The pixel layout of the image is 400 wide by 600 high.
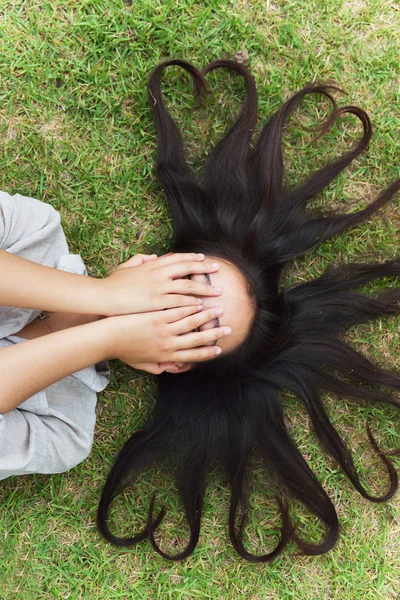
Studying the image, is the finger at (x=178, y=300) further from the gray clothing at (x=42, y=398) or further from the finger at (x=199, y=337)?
the gray clothing at (x=42, y=398)

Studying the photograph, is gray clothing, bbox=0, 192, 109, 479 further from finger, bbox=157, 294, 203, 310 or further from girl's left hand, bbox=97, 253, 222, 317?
finger, bbox=157, 294, 203, 310

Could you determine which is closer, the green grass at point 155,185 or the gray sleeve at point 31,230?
the gray sleeve at point 31,230

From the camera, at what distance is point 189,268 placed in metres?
1.71

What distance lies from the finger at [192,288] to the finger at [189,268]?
0.02 meters

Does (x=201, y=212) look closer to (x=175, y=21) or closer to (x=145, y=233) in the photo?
(x=145, y=233)

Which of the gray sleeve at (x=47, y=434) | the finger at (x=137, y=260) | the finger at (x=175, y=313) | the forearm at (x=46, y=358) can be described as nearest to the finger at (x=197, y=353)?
the finger at (x=175, y=313)

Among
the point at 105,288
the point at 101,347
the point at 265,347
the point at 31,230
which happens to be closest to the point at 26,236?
the point at 31,230

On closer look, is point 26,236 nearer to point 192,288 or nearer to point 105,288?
point 105,288

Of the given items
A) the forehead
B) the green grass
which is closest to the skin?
the forehead

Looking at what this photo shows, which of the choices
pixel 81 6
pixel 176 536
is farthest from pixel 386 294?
pixel 81 6

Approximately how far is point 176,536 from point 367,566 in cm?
73

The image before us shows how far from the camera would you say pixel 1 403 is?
168cm

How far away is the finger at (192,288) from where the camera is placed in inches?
66.0

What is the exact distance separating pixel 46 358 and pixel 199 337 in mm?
453
